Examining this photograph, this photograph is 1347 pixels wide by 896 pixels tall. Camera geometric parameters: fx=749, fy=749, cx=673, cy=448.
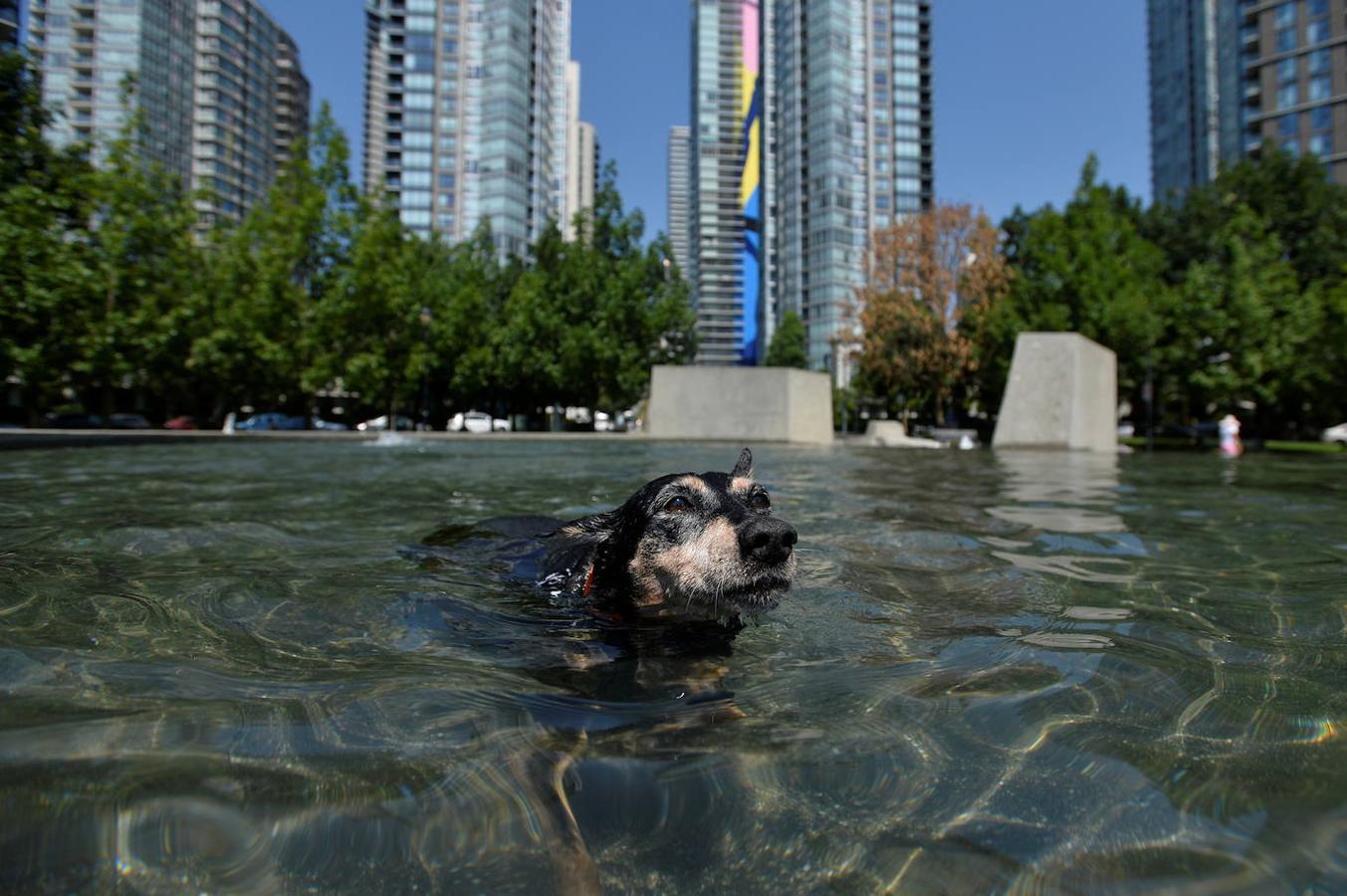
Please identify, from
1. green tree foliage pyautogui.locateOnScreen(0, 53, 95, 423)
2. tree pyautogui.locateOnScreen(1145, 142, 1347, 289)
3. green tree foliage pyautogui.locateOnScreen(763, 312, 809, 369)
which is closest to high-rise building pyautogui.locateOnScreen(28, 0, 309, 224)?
green tree foliage pyautogui.locateOnScreen(763, 312, 809, 369)

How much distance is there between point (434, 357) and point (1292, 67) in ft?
334

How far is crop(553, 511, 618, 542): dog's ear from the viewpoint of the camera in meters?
4.43

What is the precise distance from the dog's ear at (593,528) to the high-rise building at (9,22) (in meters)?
37.3

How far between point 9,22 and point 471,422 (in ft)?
112

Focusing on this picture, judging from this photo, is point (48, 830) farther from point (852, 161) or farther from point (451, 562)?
point (852, 161)

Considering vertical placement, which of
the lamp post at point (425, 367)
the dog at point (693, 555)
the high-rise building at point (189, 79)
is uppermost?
the high-rise building at point (189, 79)

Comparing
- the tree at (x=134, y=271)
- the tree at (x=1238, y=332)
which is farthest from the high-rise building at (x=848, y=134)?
the tree at (x=134, y=271)

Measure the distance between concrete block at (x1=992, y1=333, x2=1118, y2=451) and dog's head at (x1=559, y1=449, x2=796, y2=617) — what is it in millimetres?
22293

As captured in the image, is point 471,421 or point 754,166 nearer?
point 471,421

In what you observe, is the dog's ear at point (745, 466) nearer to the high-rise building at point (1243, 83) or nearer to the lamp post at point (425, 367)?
the lamp post at point (425, 367)

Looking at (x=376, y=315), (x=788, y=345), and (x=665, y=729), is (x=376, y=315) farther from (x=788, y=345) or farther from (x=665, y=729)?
(x=788, y=345)

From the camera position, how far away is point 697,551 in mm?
3225

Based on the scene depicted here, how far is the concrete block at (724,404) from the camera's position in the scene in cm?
2645

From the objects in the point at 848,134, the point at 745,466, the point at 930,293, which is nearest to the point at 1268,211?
the point at 930,293
